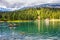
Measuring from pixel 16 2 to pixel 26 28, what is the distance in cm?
111

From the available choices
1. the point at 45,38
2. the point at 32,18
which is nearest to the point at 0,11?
the point at 32,18

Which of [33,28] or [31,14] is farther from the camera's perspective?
[33,28]

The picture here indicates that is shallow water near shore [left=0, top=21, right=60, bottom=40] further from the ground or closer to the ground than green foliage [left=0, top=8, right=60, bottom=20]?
closer to the ground

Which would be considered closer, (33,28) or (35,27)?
(33,28)

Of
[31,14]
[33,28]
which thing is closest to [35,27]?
[33,28]

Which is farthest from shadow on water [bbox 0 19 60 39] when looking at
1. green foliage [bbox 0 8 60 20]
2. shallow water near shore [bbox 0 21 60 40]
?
green foliage [bbox 0 8 60 20]

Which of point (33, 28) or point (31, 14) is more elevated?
point (31, 14)

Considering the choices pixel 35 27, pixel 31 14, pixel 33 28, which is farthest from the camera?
pixel 35 27

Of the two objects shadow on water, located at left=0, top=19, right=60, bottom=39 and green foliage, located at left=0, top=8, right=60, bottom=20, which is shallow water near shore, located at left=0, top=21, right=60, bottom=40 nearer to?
shadow on water, located at left=0, top=19, right=60, bottom=39

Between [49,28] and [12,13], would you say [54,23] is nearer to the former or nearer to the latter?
[49,28]

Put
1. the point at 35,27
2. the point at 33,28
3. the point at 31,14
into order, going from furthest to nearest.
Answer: the point at 35,27
the point at 33,28
the point at 31,14

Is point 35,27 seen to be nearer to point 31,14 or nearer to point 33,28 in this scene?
point 33,28

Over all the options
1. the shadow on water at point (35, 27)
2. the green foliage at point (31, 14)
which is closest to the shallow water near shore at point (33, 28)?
the shadow on water at point (35, 27)

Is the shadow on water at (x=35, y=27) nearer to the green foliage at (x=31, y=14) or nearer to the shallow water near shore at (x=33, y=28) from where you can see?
the shallow water near shore at (x=33, y=28)
